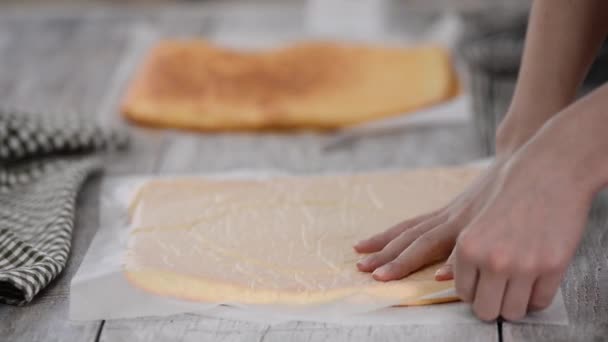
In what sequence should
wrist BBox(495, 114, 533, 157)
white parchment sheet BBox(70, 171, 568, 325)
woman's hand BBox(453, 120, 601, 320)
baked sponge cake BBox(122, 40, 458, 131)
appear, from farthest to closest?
baked sponge cake BBox(122, 40, 458, 131), wrist BBox(495, 114, 533, 157), white parchment sheet BBox(70, 171, 568, 325), woman's hand BBox(453, 120, 601, 320)

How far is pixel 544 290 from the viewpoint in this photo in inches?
25.7

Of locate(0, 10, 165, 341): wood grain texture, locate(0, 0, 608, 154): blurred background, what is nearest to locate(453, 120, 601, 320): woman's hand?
locate(0, 10, 165, 341): wood grain texture

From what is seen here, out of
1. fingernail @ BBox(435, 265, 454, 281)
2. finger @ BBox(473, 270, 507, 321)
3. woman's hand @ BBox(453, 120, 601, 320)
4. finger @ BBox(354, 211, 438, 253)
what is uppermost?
woman's hand @ BBox(453, 120, 601, 320)

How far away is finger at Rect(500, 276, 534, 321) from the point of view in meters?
0.65

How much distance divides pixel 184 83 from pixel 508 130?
60 cm

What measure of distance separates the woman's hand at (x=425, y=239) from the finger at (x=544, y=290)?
0.29 ft

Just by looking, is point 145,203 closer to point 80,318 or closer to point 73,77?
point 80,318

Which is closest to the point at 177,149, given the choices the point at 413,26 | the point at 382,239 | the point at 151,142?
the point at 151,142

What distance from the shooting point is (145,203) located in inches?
36.7

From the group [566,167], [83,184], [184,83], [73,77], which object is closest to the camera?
[566,167]

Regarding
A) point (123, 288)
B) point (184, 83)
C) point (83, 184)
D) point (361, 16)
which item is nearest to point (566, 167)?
Answer: point (123, 288)

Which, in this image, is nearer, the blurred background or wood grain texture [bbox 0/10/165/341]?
wood grain texture [bbox 0/10/165/341]

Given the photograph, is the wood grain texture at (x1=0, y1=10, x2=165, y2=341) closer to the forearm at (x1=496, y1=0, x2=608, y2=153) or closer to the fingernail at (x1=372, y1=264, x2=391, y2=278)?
the fingernail at (x1=372, y1=264, x2=391, y2=278)

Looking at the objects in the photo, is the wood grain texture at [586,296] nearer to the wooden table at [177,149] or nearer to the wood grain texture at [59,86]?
the wooden table at [177,149]
